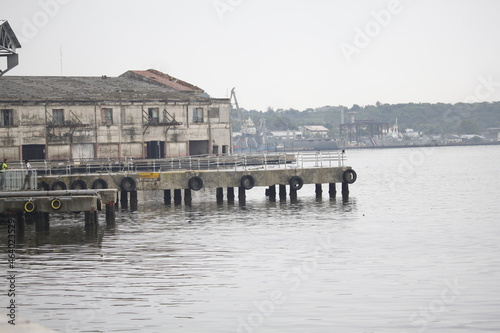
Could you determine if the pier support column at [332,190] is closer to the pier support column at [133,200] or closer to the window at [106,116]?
the pier support column at [133,200]

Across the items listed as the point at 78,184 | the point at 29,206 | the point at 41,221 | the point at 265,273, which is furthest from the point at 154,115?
the point at 265,273

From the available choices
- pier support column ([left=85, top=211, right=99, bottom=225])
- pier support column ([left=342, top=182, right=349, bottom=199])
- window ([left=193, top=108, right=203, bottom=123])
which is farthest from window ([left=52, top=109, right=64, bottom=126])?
pier support column ([left=85, top=211, right=99, bottom=225])

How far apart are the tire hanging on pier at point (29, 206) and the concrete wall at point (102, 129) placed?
44.2 metres

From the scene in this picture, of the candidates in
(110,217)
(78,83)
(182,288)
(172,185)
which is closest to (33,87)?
(78,83)

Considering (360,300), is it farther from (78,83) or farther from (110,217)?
(78,83)

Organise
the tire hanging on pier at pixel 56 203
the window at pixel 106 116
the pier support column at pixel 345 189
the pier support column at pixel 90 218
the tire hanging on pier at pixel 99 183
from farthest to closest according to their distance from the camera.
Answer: the window at pixel 106 116, the pier support column at pixel 345 189, the tire hanging on pier at pixel 99 183, the pier support column at pixel 90 218, the tire hanging on pier at pixel 56 203

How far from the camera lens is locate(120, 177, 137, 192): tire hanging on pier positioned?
58.5m

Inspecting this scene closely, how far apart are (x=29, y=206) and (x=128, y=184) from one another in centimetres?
1793

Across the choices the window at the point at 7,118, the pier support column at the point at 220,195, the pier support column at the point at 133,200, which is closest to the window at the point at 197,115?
the window at the point at 7,118

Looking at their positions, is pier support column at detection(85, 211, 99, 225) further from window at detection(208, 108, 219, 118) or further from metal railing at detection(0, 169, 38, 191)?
window at detection(208, 108, 219, 118)

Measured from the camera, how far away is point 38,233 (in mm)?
42938

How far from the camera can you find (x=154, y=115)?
9175 centimetres

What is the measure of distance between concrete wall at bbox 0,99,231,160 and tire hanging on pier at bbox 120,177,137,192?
92.7 feet

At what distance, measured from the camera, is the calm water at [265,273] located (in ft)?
79.4
